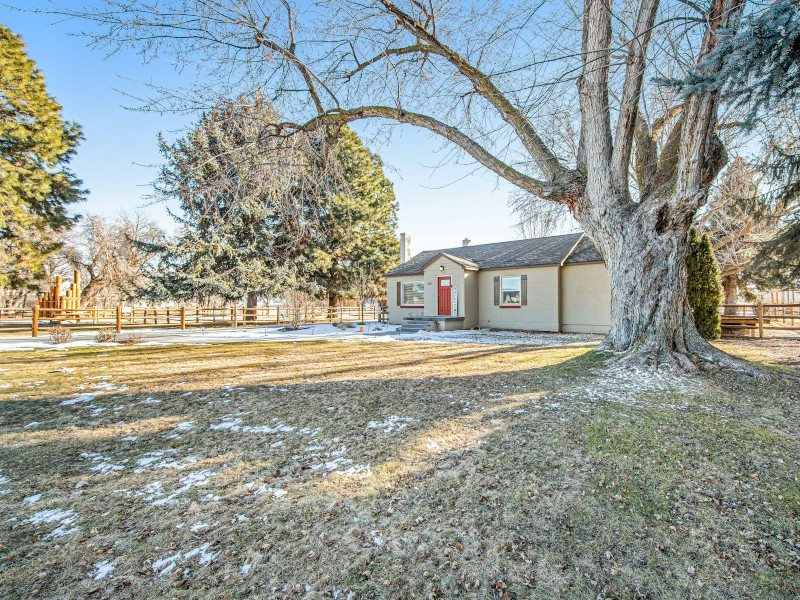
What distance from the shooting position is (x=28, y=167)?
51.5 ft

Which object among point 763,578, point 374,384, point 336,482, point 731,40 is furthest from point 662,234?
point 336,482

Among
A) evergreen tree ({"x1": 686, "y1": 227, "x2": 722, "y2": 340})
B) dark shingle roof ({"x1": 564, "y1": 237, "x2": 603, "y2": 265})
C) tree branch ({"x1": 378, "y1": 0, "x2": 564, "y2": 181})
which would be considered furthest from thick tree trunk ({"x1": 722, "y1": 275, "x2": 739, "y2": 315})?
tree branch ({"x1": 378, "y1": 0, "x2": 564, "y2": 181})

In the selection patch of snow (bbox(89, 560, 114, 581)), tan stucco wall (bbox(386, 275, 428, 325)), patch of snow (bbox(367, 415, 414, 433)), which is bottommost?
patch of snow (bbox(89, 560, 114, 581))

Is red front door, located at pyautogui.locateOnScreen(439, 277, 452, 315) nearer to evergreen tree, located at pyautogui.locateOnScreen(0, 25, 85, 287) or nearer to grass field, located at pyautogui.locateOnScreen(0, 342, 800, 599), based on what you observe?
grass field, located at pyautogui.locateOnScreen(0, 342, 800, 599)

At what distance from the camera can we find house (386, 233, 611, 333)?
45.9ft

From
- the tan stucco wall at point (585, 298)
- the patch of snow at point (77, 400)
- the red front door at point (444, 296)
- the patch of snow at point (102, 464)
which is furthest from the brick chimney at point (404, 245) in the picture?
the patch of snow at point (102, 464)

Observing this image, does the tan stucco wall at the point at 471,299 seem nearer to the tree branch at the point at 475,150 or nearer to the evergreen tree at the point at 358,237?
the tree branch at the point at 475,150

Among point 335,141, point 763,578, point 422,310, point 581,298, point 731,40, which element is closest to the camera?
point 763,578

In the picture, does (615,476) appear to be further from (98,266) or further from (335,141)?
(98,266)

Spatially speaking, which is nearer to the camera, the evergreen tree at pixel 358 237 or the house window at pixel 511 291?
the house window at pixel 511 291

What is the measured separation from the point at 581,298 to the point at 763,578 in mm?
13501

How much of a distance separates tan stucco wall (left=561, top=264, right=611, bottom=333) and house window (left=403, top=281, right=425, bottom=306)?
621cm

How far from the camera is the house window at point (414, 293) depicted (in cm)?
1784

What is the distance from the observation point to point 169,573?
181 centimetres
